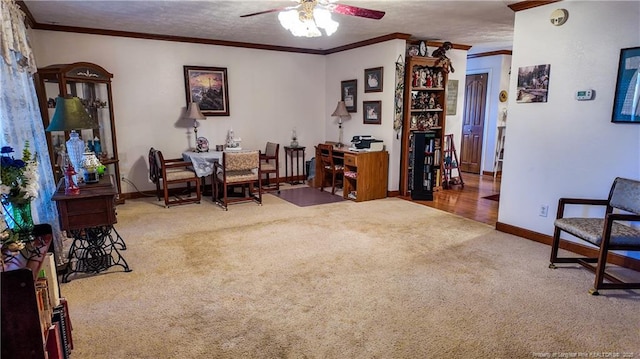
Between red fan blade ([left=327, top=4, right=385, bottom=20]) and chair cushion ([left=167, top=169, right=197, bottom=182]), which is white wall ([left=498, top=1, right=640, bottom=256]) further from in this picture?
chair cushion ([left=167, top=169, right=197, bottom=182])

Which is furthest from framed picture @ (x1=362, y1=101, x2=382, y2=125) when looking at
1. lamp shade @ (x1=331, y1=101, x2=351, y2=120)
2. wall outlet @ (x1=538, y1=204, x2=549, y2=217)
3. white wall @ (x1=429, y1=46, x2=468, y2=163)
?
wall outlet @ (x1=538, y1=204, x2=549, y2=217)

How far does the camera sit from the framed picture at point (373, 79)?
222 inches

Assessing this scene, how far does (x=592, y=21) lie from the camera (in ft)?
10.6

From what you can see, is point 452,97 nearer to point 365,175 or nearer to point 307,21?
point 365,175

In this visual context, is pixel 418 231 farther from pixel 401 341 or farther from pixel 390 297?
pixel 401 341

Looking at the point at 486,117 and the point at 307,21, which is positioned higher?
the point at 307,21

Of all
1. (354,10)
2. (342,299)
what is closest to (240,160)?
(354,10)

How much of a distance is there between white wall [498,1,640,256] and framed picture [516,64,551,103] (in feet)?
0.16

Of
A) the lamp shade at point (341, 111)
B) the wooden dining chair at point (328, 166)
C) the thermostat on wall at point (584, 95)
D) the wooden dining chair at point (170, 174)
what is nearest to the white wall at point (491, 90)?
the lamp shade at point (341, 111)

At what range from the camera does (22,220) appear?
2.21 m

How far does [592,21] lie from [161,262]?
169 inches

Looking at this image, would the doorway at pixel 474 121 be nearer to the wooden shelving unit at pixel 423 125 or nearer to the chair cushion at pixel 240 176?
the wooden shelving unit at pixel 423 125

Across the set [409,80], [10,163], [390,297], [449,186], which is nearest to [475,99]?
[449,186]

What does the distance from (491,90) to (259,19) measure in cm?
503
